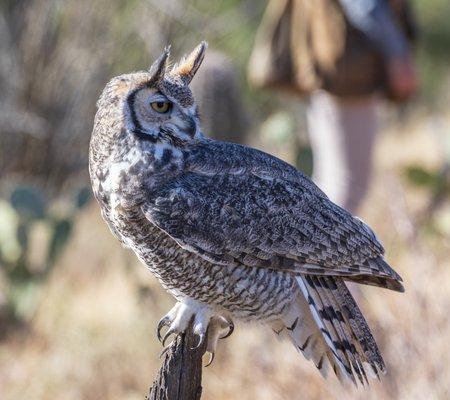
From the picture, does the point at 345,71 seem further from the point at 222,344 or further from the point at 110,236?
the point at 110,236

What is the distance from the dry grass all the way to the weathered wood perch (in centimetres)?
54

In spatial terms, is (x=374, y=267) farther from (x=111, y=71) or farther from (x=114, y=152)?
(x=111, y=71)

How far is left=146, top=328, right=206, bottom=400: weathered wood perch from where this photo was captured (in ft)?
8.86

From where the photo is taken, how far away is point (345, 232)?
285cm

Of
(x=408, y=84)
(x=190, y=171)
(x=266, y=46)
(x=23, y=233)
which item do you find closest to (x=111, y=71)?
(x=23, y=233)

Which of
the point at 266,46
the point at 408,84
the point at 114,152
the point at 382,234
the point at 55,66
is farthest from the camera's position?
the point at 55,66

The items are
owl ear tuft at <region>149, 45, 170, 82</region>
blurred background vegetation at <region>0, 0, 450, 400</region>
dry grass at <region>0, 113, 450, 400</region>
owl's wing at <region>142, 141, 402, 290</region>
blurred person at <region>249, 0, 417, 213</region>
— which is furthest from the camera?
blurred person at <region>249, 0, 417, 213</region>

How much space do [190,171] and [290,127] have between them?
2.32 metres

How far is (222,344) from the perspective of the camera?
17.5 ft

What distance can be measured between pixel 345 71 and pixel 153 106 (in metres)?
2.05

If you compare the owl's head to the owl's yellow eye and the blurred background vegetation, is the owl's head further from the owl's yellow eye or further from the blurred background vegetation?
the blurred background vegetation

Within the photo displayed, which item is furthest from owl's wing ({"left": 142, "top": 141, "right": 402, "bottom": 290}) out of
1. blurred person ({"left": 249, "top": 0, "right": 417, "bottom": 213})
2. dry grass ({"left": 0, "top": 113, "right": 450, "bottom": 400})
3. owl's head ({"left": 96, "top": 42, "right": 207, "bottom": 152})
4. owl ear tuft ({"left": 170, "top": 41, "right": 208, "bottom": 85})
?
blurred person ({"left": 249, "top": 0, "right": 417, "bottom": 213})

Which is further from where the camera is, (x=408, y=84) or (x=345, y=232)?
(x=408, y=84)

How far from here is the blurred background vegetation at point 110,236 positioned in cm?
404
